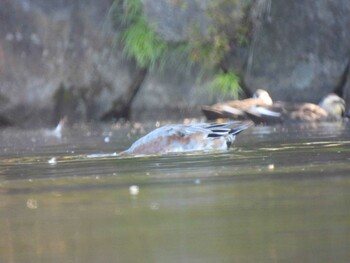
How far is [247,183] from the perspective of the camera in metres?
4.90

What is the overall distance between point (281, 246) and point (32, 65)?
11391 mm

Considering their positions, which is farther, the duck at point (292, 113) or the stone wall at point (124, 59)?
the stone wall at point (124, 59)

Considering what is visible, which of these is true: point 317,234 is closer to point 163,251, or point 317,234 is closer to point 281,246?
point 281,246

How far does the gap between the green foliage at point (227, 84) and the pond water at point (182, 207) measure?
6330mm

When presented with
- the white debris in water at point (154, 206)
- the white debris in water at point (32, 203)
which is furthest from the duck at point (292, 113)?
the white debris in water at point (154, 206)

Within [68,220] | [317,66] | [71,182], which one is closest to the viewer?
[68,220]

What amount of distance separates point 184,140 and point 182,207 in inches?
127

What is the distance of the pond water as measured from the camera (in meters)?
3.24

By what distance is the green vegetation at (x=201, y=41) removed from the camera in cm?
1370

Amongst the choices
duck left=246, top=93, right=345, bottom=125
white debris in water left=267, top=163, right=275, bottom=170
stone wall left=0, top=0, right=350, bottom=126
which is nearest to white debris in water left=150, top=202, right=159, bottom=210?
white debris in water left=267, top=163, right=275, bottom=170

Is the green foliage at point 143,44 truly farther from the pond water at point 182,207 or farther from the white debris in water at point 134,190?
the white debris in water at point 134,190

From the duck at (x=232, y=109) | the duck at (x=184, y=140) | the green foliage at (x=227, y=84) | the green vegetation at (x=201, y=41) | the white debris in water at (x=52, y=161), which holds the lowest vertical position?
the white debris in water at (x=52, y=161)

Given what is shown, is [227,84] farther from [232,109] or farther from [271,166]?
[271,166]

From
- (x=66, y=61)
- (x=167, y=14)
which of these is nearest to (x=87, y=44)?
(x=66, y=61)
